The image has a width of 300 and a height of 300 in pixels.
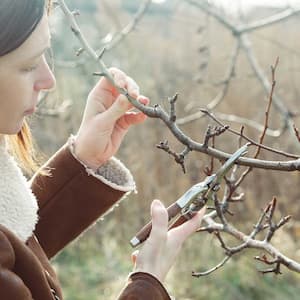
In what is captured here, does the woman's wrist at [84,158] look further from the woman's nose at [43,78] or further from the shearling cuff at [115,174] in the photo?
the woman's nose at [43,78]

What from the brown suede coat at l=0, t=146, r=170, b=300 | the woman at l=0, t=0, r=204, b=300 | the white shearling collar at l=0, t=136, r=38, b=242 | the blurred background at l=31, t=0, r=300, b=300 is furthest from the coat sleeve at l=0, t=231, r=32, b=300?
the blurred background at l=31, t=0, r=300, b=300

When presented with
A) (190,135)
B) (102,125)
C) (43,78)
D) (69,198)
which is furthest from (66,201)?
(190,135)

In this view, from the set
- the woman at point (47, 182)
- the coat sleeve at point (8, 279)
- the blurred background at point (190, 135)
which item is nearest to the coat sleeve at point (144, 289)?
the woman at point (47, 182)

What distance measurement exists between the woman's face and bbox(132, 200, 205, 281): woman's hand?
0.23 meters

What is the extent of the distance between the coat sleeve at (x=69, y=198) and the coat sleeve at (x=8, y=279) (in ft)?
1.06

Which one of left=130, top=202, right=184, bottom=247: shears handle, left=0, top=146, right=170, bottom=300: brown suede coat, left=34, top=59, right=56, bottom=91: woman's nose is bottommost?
left=0, top=146, right=170, bottom=300: brown suede coat

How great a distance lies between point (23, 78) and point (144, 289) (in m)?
0.34

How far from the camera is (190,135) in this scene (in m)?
4.62

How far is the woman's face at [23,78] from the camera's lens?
111 cm

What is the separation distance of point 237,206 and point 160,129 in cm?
71

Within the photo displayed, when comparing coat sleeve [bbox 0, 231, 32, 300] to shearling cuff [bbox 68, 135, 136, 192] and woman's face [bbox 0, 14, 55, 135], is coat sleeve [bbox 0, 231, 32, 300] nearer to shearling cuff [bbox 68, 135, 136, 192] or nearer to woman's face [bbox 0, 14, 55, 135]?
woman's face [bbox 0, 14, 55, 135]

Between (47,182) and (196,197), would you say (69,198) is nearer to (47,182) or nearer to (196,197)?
(47,182)

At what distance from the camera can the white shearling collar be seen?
1.24m

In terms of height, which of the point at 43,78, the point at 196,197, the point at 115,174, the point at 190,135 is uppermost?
the point at 43,78
